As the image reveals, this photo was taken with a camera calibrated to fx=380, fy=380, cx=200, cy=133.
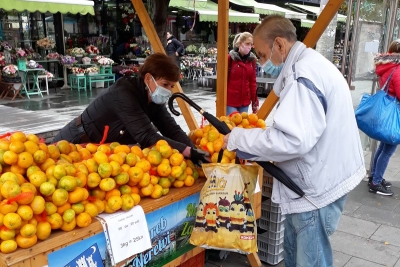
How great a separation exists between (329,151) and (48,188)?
1.40 metres

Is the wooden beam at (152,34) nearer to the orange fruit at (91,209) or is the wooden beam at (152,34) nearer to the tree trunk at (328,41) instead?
the orange fruit at (91,209)

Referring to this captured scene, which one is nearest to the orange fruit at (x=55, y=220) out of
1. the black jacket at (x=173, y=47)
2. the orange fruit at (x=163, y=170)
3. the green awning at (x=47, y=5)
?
the orange fruit at (x=163, y=170)

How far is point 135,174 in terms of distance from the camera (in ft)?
7.22

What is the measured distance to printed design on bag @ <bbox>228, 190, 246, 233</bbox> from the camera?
87.4 inches

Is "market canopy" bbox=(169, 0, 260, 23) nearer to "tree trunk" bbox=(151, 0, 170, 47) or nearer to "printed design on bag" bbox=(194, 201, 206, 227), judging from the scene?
"tree trunk" bbox=(151, 0, 170, 47)

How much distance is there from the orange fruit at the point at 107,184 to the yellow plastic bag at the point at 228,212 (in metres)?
0.56

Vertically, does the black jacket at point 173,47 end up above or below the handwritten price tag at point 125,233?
above

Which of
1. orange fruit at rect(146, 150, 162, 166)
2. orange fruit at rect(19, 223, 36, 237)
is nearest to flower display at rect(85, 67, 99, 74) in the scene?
orange fruit at rect(146, 150, 162, 166)

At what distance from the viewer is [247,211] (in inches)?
88.2

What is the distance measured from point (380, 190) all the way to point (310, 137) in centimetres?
377

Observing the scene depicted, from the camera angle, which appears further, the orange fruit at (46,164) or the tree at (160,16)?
the tree at (160,16)

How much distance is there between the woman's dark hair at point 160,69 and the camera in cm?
280

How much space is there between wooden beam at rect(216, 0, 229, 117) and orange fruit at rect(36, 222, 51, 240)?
7.54ft

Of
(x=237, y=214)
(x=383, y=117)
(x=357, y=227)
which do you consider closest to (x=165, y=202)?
(x=237, y=214)
